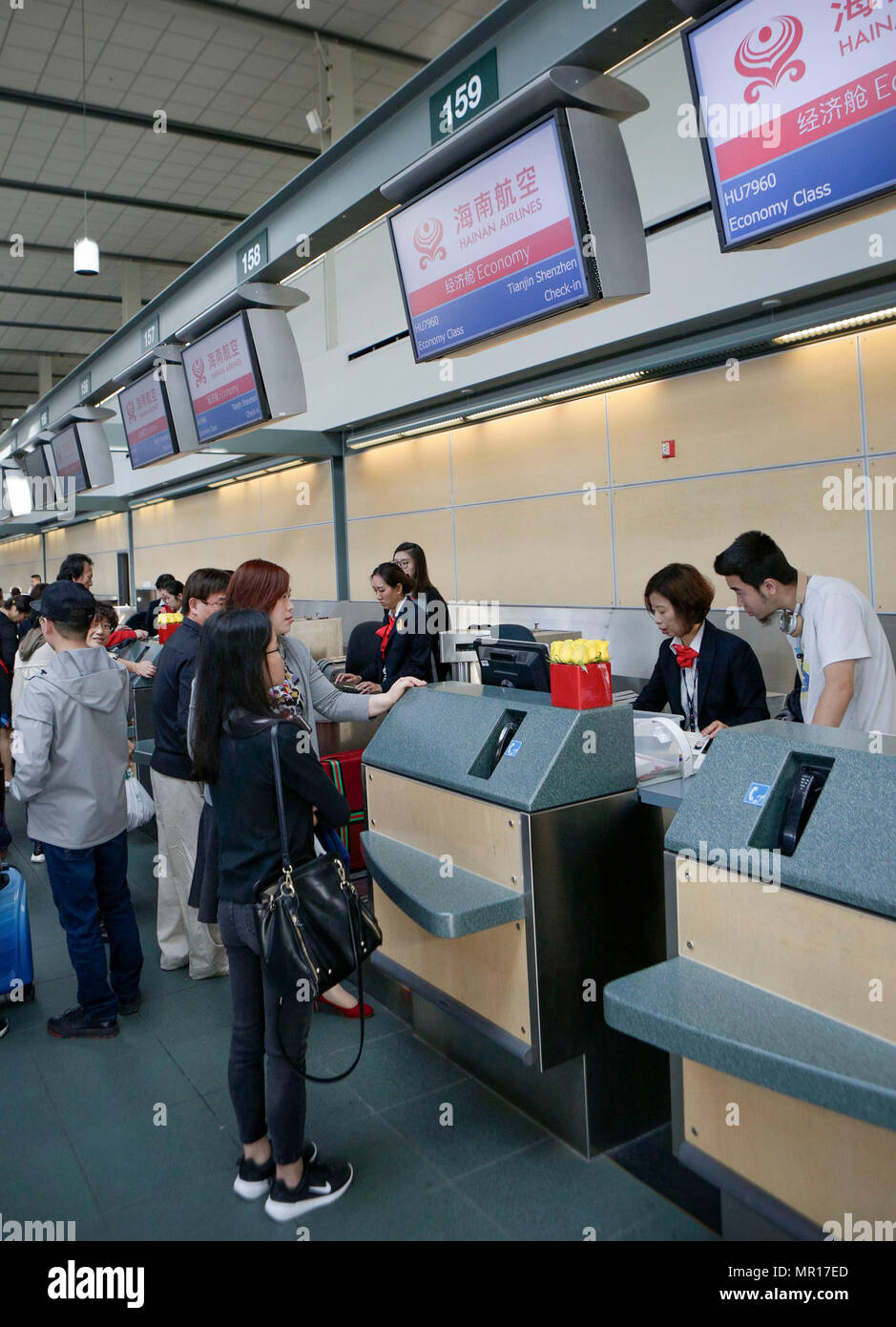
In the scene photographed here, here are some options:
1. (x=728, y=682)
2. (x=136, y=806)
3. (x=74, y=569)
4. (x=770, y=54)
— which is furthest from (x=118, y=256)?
(x=770, y=54)

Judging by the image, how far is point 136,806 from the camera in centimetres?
364

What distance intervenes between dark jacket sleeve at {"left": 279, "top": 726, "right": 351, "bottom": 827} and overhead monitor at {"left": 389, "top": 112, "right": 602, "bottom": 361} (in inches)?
60.6

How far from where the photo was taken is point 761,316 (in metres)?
4.42

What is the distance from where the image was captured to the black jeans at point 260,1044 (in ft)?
7.12

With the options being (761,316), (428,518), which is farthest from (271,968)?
(428,518)

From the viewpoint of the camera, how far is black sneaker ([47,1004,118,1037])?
3.17 meters

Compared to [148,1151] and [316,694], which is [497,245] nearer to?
[316,694]

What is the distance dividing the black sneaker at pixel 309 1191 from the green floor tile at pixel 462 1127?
25 cm

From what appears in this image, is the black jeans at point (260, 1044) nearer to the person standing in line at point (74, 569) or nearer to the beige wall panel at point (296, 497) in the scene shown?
the person standing in line at point (74, 569)

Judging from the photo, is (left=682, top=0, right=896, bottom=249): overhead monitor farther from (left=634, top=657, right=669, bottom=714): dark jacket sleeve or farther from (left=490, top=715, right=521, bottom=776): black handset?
(left=634, top=657, right=669, bottom=714): dark jacket sleeve

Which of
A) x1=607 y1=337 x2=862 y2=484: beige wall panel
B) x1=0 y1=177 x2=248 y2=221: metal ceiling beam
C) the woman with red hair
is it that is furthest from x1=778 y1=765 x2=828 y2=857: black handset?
x1=0 y1=177 x2=248 y2=221: metal ceiling beam
